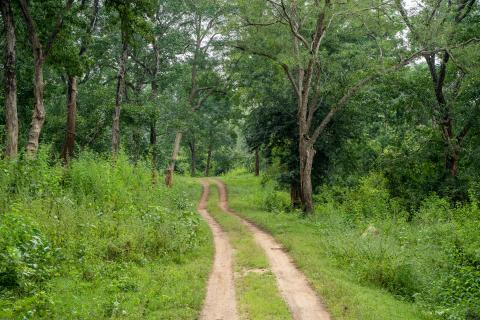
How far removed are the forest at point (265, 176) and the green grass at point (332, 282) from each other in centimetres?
7

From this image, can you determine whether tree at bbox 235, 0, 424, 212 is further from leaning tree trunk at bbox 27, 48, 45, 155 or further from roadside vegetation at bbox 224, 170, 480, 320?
leaning tree trunk at bbox 27, 48, 45, 155

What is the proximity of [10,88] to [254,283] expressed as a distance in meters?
8.37

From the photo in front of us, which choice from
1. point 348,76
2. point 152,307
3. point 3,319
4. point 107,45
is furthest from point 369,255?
point 107,45

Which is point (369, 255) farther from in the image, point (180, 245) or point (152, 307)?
point (152, 307)

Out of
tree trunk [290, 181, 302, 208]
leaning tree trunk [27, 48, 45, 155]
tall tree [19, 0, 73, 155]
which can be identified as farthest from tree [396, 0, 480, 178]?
leaning tree trunk [27, 48, 45, 155]

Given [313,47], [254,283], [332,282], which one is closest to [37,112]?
[254,283]

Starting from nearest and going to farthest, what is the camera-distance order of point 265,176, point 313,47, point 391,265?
point 391,265 → point 313,47 → point 265,176

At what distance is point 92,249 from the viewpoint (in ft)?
31.2

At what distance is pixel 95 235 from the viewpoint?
10.3 meters

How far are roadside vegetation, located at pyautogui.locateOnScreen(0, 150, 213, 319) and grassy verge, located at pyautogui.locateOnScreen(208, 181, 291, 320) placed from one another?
33.6 inches

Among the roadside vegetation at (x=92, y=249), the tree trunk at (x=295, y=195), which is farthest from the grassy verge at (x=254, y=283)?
the tree trunk at (x=295, y=195)

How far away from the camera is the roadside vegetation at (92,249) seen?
667 cm

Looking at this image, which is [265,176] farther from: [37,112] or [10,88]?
[10,88]

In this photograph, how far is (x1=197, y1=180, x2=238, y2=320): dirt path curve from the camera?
27.0ft
